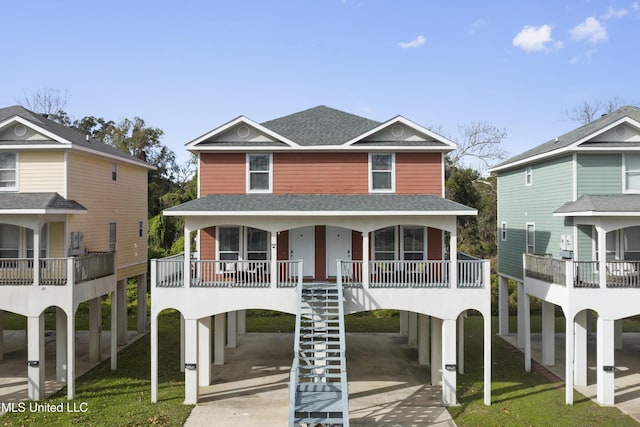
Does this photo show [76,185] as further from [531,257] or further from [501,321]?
[501,321]

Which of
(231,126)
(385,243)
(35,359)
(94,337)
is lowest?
(94,337)

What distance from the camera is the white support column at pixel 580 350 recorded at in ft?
60.8

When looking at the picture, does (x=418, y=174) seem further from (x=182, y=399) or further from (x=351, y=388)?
(x=182, y=399)

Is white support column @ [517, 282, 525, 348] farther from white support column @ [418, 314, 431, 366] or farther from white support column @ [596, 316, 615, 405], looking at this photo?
white support column @ [596, 316, 615, 405]

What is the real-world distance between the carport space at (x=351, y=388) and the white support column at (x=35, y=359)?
17.7 ft

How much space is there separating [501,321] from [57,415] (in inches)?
818

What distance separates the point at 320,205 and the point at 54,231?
10128 mm

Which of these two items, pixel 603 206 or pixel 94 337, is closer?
pixel 603 206

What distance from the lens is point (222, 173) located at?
20172mm

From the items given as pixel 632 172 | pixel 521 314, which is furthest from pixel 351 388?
pixel 632 172

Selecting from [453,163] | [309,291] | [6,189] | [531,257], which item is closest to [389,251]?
[309,291]

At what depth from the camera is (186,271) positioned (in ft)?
56.5

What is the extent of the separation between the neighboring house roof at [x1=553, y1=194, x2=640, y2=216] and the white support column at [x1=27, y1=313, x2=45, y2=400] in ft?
61.7

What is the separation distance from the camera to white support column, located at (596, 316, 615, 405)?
652 inches
